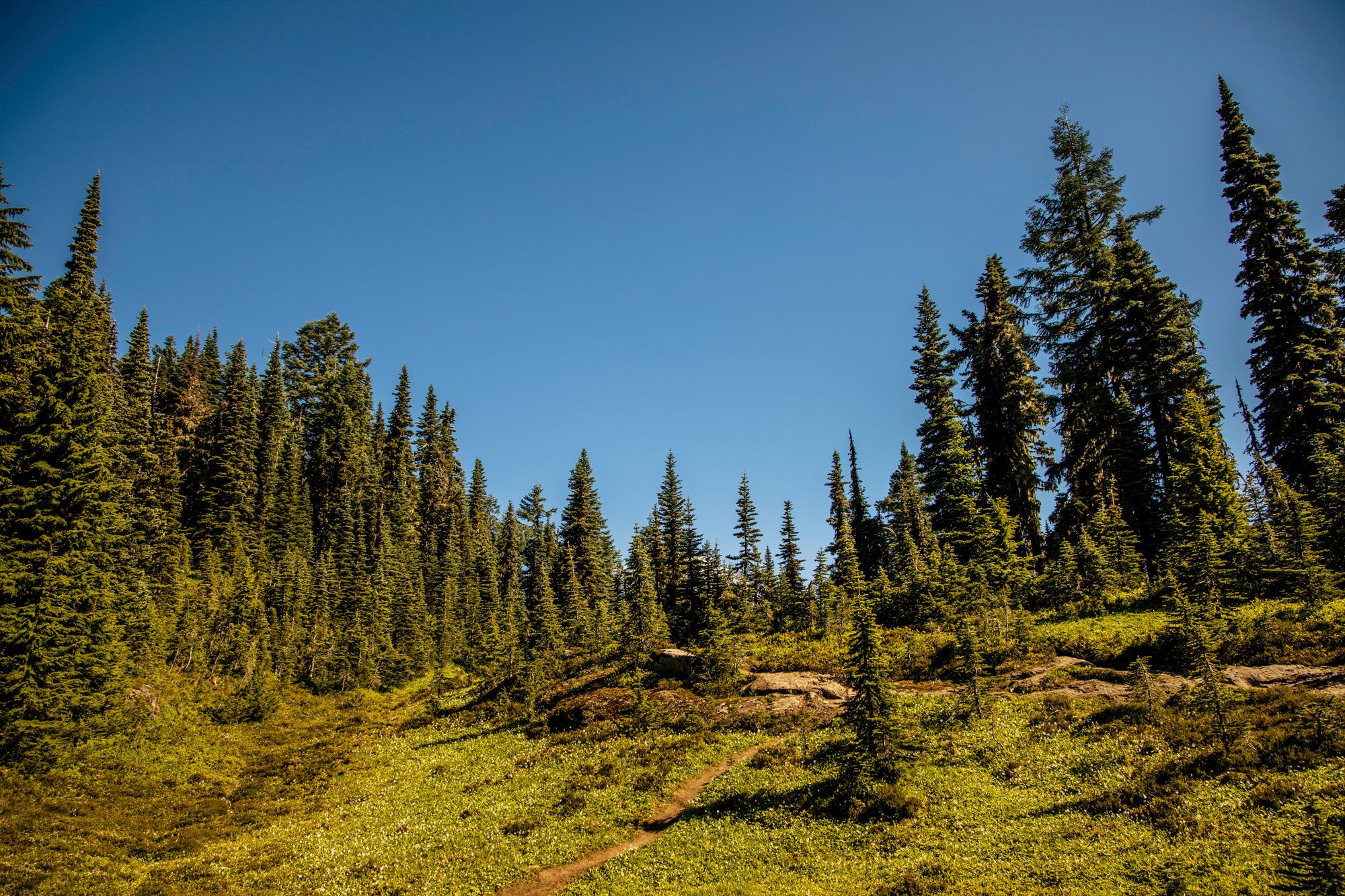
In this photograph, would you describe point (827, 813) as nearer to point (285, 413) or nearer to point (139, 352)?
point (139, 352)

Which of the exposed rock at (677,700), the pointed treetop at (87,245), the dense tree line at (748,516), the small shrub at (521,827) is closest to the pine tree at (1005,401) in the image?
the dense tree line at (748,516)

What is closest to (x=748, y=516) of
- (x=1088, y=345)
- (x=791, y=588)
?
(x=791, y=588)

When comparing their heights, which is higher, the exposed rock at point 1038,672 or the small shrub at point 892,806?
the exposed rock at point 1038,672

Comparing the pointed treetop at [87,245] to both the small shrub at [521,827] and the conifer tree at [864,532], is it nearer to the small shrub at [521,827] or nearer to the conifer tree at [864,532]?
the small shrub at [521,827]

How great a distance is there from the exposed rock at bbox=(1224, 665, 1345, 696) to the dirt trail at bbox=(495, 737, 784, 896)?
18427mm

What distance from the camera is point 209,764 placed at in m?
33.4

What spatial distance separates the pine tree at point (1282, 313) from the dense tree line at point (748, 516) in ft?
0.39

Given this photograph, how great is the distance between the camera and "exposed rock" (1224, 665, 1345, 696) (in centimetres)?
1791

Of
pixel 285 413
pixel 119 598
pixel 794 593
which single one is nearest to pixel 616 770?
pixel 794 593

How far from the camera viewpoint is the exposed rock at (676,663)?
130 feet

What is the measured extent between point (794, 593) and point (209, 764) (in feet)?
144

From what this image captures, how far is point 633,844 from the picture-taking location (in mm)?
20578

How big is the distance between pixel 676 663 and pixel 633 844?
64.9 ft

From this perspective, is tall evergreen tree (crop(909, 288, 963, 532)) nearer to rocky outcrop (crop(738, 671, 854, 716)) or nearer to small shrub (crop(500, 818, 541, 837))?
rocky outcrop (crop(738, 671, 854, 716))
